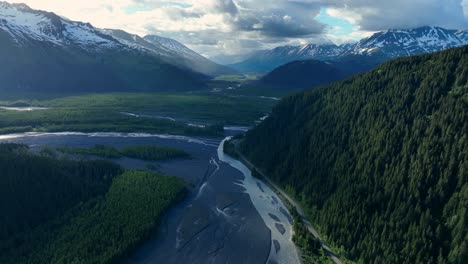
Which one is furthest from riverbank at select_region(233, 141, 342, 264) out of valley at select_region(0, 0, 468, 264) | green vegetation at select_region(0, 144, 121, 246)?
green vegetation at select_region(0, 144, 121, 246)

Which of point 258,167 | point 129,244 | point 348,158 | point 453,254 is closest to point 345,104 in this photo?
point 348,158

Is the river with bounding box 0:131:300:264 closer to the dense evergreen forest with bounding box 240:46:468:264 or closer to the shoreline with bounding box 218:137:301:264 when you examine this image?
the shoreline with bounding box 218:137:301:264

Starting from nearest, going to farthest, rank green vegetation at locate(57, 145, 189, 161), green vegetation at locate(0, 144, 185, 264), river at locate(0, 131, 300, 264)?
green vegetation at locate(0, 144, 185, 264), river at locate(0, 131, 300, 264), green vegetation at locate(57, 145, 189, 161)

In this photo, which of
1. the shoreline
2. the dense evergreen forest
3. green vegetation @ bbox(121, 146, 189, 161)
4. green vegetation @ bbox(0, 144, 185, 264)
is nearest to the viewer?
the dense evergreen forest

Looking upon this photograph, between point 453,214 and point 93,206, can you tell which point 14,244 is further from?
point 453,214

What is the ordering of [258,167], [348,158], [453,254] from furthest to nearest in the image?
[258,167] < [348,158] < [453,254]

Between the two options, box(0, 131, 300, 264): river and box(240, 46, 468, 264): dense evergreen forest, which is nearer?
box(240, 46, 468, 264): dense evergreen forest

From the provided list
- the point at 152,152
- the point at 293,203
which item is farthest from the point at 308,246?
the point at 152,152
